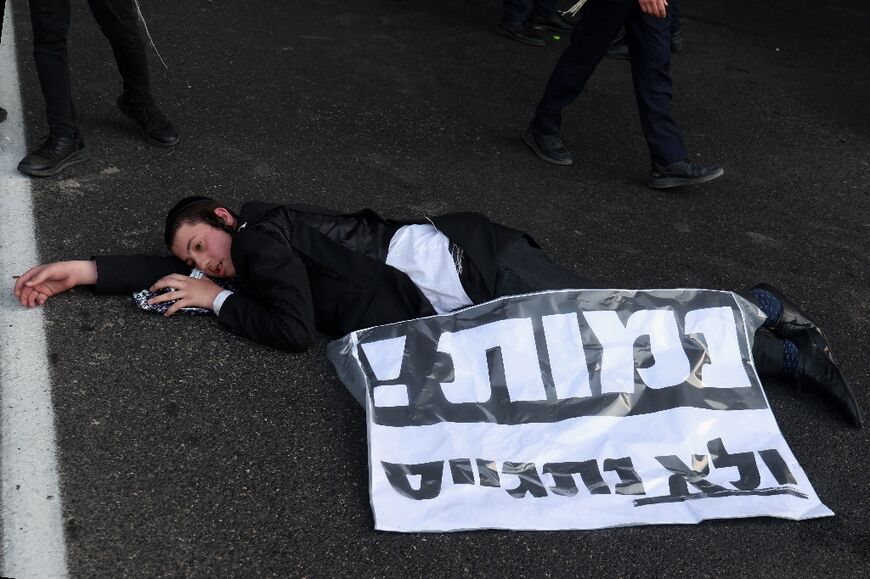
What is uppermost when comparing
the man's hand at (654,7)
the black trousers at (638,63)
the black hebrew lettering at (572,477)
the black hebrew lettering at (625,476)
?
the man's hand at (654,7)

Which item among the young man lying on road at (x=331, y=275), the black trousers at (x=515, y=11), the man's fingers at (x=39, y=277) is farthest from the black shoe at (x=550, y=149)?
the man's fingers at (x=39, y=277)

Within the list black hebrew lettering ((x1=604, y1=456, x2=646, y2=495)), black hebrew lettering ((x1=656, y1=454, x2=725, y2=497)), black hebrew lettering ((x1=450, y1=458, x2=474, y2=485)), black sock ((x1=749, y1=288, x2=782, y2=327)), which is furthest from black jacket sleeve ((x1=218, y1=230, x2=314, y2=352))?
black sock ((x1=749, y1=288, x2=782, y2=327))

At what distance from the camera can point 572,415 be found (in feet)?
9.58

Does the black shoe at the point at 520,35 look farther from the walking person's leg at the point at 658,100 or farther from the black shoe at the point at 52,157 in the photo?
the black shoe at the point at 52,157

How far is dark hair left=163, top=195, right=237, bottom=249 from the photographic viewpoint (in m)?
3.33

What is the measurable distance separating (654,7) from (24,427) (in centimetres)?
331

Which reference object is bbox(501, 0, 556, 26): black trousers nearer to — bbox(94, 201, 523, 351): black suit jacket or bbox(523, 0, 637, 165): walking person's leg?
bbox(523, 0, 637, 165): walking person's leg

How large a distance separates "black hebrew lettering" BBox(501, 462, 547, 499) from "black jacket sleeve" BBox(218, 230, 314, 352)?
0.84 m

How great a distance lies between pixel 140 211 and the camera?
3.92 metres

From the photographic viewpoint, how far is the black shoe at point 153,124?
4.45 metres

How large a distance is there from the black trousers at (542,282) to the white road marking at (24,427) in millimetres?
1553

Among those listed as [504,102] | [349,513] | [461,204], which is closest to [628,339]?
[349,513]

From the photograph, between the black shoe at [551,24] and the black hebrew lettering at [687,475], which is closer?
the black hebrew lettering at [687,475]

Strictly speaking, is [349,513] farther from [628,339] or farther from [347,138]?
[347,138]
